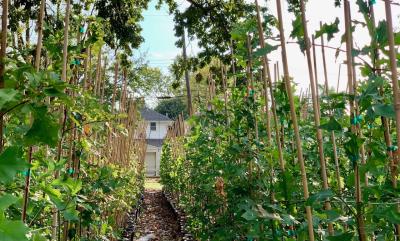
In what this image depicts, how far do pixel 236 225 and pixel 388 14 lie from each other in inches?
90.7

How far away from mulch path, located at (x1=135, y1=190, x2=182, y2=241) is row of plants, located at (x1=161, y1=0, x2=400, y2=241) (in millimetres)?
3743

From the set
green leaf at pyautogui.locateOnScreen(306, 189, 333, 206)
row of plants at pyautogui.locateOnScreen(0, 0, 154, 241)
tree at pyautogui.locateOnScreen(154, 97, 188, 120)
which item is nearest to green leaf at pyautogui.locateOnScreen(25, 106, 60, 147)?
row of plants at pyautogui.locateOnScreen(0, 0, 154, 241)

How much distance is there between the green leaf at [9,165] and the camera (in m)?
0.87

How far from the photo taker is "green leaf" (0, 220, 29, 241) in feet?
2.68

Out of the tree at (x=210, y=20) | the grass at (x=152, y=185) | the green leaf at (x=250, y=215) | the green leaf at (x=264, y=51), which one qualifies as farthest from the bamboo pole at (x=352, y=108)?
the grass at (x=152, y=185)

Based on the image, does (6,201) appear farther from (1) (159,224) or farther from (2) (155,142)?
(2) (155,142)

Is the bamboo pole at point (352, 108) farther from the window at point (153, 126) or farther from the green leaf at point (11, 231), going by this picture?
the window at point (153, 126)

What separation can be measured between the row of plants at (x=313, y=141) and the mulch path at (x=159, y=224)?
3743 mm

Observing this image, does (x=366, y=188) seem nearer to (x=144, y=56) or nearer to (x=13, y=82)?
(x=13, y=82)

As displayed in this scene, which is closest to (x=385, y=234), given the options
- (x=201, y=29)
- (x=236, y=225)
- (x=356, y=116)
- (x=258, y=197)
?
(x=356, y=116)

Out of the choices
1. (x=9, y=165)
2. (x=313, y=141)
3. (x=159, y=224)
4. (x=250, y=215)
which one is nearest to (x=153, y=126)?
(x=159, y=224)

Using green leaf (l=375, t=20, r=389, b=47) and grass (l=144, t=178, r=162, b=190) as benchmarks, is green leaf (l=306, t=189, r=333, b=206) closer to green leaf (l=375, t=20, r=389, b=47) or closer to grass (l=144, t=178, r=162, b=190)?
green leaf (l=375, t=20, r=389, b=47)

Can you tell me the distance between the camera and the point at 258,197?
2.80 metres

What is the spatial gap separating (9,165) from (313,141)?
311cm
